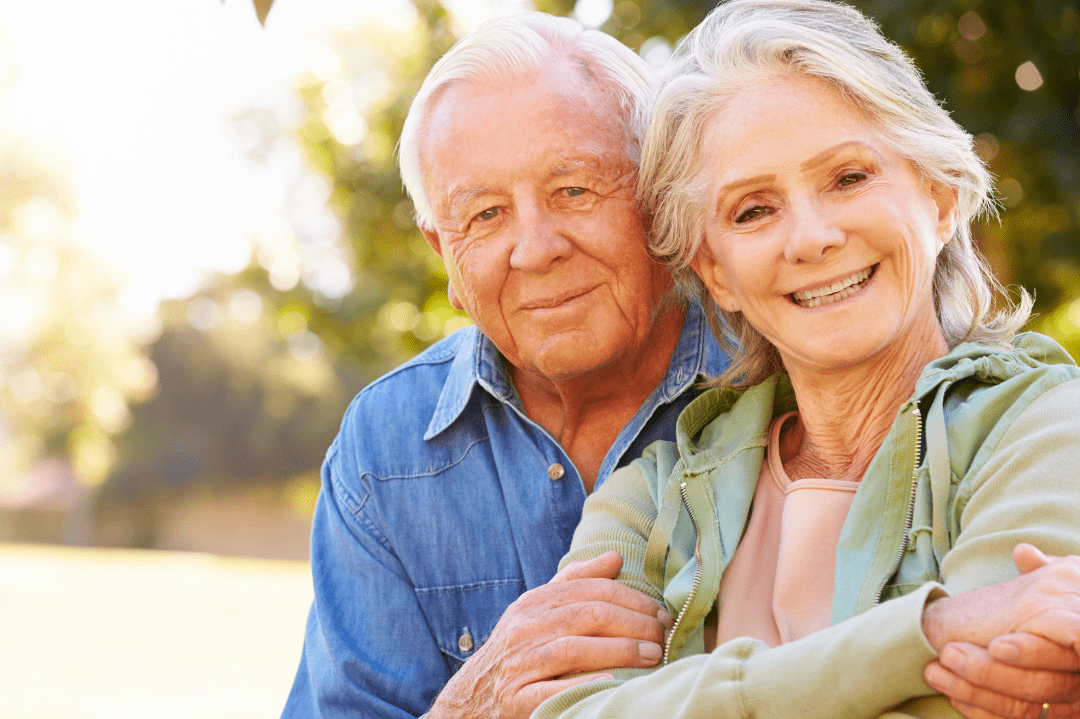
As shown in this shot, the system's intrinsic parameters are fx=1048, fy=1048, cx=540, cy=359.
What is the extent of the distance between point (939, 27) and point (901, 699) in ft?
16.1

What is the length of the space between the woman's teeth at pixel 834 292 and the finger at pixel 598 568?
614 mm

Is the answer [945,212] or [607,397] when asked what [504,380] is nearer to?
[607,397]

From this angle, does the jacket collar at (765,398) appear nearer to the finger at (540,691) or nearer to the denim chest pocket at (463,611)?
the finger at (540,691)

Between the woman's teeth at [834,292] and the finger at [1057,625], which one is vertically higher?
the woman's teeth at [834,292]

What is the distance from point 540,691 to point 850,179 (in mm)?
1111

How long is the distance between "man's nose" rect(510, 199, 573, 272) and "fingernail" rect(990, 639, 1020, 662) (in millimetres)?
1433

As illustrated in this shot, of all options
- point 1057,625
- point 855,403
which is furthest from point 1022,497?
point 855,403

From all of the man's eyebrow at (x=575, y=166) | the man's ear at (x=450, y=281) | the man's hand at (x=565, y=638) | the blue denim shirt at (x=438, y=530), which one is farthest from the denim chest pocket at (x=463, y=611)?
the man's eyebrow at (x=575, y=166)

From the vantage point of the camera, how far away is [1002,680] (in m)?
1.38

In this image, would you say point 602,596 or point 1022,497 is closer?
point 1022,497

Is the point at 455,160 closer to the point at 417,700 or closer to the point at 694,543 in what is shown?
the point at 694,543

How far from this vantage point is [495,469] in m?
2.75

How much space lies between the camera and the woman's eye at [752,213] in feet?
6.71

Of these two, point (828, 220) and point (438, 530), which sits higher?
point (828, 220)
